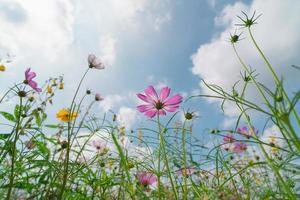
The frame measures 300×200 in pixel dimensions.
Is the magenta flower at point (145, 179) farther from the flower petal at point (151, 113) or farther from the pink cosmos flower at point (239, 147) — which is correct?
the pink cosmos flower at point (239, 147)

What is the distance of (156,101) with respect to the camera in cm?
132

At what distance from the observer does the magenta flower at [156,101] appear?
4.22ft

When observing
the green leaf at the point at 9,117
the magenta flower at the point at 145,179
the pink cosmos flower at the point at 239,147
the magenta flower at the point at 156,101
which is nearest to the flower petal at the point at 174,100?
the magenta flower at the point at 156,101

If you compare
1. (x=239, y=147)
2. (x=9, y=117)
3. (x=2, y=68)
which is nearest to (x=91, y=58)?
(x=9, y=117)

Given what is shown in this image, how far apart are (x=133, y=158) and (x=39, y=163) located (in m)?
0.35

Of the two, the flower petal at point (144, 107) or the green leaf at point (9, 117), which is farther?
the green leaf at point (9, 117)

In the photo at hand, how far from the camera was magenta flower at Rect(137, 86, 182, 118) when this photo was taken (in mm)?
1287

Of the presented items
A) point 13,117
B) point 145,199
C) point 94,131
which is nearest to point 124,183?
point 145,199

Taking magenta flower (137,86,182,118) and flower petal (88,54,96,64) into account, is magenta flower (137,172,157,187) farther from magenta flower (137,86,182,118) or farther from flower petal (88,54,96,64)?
flower petal (88,54,96,64)

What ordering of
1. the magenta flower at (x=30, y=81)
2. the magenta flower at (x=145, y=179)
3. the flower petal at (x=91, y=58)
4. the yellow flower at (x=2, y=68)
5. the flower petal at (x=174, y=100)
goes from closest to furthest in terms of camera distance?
the flower petal at (x=174, y=100), the magenta flower at (x=145, y=179), the magenta flower at (x=30, y=81), the flower petal at (x=91, y=58), the yellow flower at (x=2, y=68)

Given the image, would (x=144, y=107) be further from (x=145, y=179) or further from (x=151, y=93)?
(x=145, y=179)

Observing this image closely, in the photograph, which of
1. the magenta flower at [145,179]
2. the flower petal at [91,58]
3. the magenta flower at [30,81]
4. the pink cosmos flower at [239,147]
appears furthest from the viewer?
the pink cosmos flower at [239,147]

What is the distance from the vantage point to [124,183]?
4.15ft

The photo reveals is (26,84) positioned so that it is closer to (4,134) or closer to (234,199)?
(4,134)
